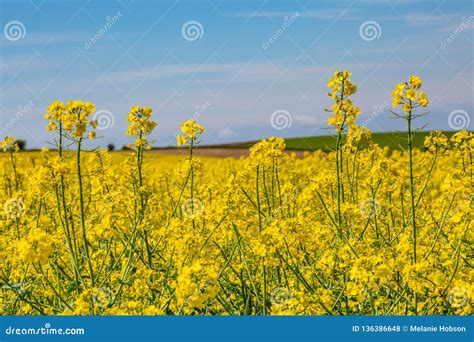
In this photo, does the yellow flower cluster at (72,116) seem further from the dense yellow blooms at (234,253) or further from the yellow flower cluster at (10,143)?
the yellow flower cluster at (10,143)

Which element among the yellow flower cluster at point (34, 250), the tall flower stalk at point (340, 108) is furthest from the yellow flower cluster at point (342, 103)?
the yellow flower cluster at point (34, 250)

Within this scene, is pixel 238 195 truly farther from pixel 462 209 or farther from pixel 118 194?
pixel 462 209

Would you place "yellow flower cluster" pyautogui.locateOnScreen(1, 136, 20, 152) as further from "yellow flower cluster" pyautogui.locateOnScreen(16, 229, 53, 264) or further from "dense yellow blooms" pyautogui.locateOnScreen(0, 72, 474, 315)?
"yellow flower cluster" pyautogui.locateOnScreen(16, 229, 53, 264)

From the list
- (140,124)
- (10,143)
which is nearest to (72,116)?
(140,124)

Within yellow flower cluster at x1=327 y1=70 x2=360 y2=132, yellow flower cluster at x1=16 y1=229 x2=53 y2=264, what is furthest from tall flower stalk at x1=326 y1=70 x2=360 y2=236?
yellow flower cluster at x1=16 y1=229 x2=53 y2=264

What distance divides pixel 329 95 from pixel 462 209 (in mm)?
1471

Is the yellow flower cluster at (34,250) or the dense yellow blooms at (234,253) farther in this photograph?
the dense yellow blooms at (234,253)

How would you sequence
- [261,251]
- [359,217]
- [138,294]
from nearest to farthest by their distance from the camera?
[261,251] → [138,294] → [359,217]

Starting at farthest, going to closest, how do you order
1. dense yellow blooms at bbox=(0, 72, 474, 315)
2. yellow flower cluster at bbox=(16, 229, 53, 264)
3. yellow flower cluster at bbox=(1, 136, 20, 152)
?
yellow flower cluster at bbox=(1, 136, 20, 152) < dense yellow blooms at bbox=(0, 72, 474, 315) < yellow flower cluster at bbox=(16, 229, 53, 264)

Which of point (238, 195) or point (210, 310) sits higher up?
point (238, 195)

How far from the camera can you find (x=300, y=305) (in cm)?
398

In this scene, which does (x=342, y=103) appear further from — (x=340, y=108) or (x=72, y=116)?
(x=72, y=116)

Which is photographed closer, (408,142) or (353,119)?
(408,142)

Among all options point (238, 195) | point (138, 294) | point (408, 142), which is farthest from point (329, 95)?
point (138, 294)
